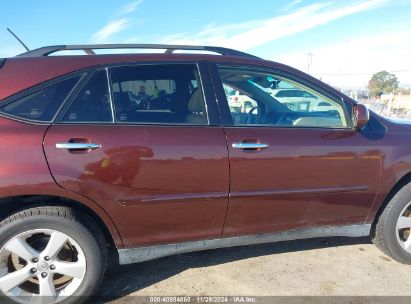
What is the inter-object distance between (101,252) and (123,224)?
24cm

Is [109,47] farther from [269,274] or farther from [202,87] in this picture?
[269,274]

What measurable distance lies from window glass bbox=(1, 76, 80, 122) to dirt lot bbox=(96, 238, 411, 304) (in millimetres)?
1402

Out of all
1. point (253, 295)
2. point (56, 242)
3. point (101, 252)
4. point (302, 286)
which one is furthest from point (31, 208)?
point (302, 286)

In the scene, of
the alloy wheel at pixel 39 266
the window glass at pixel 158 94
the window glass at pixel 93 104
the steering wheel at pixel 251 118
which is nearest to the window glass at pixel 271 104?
the steering wheel at pixel 251 118

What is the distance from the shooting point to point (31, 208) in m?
2.28

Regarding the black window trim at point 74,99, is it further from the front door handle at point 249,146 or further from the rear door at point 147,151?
the front door handle at point 249,146

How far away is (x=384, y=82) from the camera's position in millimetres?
53219

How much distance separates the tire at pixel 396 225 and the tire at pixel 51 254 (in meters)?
2.31

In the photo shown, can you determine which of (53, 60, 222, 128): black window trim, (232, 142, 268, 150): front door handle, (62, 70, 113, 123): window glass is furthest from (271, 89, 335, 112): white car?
(62, 70, 113, 123): window glass

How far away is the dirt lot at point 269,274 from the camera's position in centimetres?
271

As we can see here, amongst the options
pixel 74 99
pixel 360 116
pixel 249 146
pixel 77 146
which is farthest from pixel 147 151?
pixel 360 116

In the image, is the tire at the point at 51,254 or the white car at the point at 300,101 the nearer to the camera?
the tire at the point at 51,254

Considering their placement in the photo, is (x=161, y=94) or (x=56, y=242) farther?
(x=161, y=94)

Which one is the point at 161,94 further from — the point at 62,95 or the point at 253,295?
the point at 253,295
